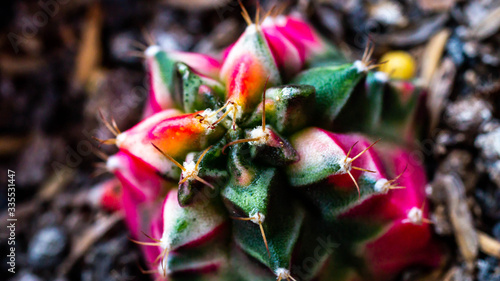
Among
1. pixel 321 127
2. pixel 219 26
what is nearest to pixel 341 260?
pixel 321 127

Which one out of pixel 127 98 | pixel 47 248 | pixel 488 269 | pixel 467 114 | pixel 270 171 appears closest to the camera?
pixel 270 171

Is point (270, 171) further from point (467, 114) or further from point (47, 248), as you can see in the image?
point (47, 248)

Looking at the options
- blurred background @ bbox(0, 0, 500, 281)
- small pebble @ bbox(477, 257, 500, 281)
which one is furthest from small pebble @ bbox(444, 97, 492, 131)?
small pebble @ bbox(477, 257, 500, 281)

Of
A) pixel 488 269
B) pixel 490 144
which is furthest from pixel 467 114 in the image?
pixel 488 269

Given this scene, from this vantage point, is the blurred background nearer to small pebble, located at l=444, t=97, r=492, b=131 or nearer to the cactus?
small pebble, located at l=444, t=97, r=492, b=131

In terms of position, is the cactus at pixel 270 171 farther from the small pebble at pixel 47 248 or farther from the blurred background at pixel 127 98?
the small pebble at pixel 47 248

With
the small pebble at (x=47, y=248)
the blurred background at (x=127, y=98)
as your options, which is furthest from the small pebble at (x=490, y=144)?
the small pebble at (x=47, y=248)

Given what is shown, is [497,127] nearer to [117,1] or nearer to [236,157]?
[236,157]
